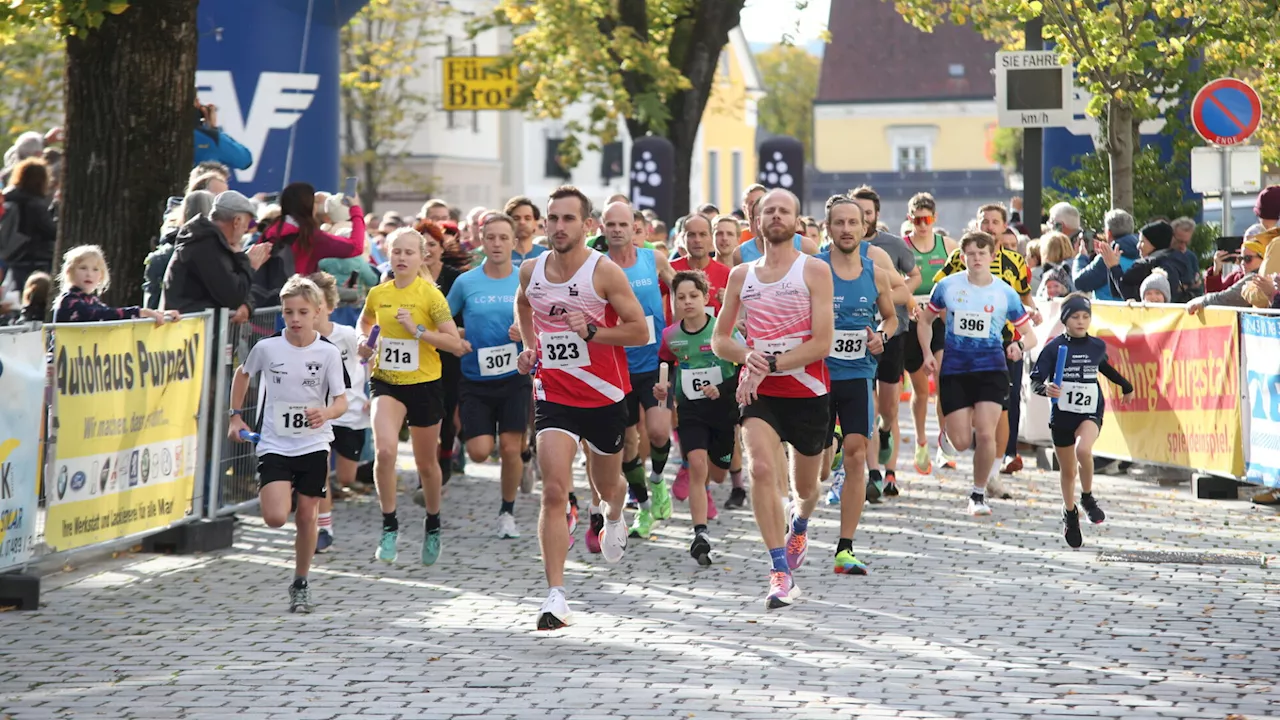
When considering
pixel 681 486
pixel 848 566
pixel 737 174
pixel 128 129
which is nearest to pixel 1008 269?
pixel 681 486

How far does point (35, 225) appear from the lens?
1404 cm

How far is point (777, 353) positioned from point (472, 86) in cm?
2569

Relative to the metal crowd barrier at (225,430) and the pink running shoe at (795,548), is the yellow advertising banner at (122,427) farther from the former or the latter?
the pink running shoe at (795,548)

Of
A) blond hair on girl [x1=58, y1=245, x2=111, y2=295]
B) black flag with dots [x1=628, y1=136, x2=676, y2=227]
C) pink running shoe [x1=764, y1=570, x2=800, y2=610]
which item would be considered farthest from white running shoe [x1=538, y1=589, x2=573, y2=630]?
black flag with dots [x1=628, y1=136, x2=676, y2=227]

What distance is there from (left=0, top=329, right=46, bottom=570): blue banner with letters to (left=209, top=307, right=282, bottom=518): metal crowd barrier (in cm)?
209

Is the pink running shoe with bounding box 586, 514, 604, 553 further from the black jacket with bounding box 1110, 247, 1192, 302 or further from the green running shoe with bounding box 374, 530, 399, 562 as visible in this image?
the black jacket with bounding box 1110, 247, 1192, 302

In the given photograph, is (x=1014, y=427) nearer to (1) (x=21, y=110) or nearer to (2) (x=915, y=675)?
(2) (x=915, y=675)

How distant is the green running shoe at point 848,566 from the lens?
10555 millimetres

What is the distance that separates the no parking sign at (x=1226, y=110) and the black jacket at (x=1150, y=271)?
1134mm

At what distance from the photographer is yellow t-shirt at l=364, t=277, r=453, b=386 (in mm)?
11414

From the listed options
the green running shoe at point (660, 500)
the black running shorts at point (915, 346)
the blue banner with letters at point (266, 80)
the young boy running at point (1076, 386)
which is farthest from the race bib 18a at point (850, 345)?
the blue banner with letters at point (266, 80)

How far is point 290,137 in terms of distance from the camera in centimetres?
2206

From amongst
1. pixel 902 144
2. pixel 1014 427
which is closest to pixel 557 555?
pixel 1014 427

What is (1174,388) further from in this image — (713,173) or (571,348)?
(713,173)
